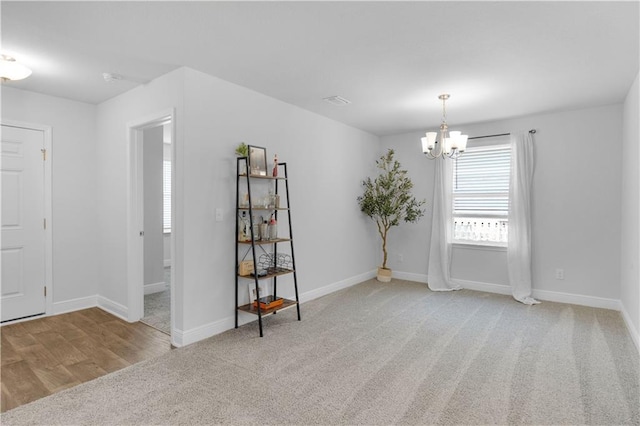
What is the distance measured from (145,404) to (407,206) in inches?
171

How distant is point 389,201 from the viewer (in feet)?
17.8

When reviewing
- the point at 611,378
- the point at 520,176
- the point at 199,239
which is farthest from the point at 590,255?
the point at 199,239

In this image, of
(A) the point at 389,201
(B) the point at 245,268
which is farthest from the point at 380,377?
(A) the point at 389,201

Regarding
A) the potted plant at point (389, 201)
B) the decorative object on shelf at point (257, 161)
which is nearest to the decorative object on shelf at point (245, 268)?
the decorative object on shelf at point (257, 161)

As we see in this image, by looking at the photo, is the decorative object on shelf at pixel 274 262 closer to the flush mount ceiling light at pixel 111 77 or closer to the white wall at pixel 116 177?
the white wall at pixel 116 177

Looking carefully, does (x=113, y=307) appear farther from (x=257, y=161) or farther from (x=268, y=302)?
(x=257, y=161)

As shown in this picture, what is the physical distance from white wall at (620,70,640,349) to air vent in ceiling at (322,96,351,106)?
270 cm

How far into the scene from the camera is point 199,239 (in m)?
3.19

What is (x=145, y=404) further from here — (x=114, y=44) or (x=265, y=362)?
(x=114, y=44)

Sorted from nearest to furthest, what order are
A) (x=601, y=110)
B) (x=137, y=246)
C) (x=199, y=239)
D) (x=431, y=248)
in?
(x=199, y=239) < (x=137, y=246) < (x=601, y=110) < (x=431, y=248)

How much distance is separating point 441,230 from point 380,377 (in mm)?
3192

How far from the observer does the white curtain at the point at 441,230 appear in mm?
5215

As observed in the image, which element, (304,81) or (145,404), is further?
(304,81)

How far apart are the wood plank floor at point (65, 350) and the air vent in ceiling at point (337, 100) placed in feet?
9.72
